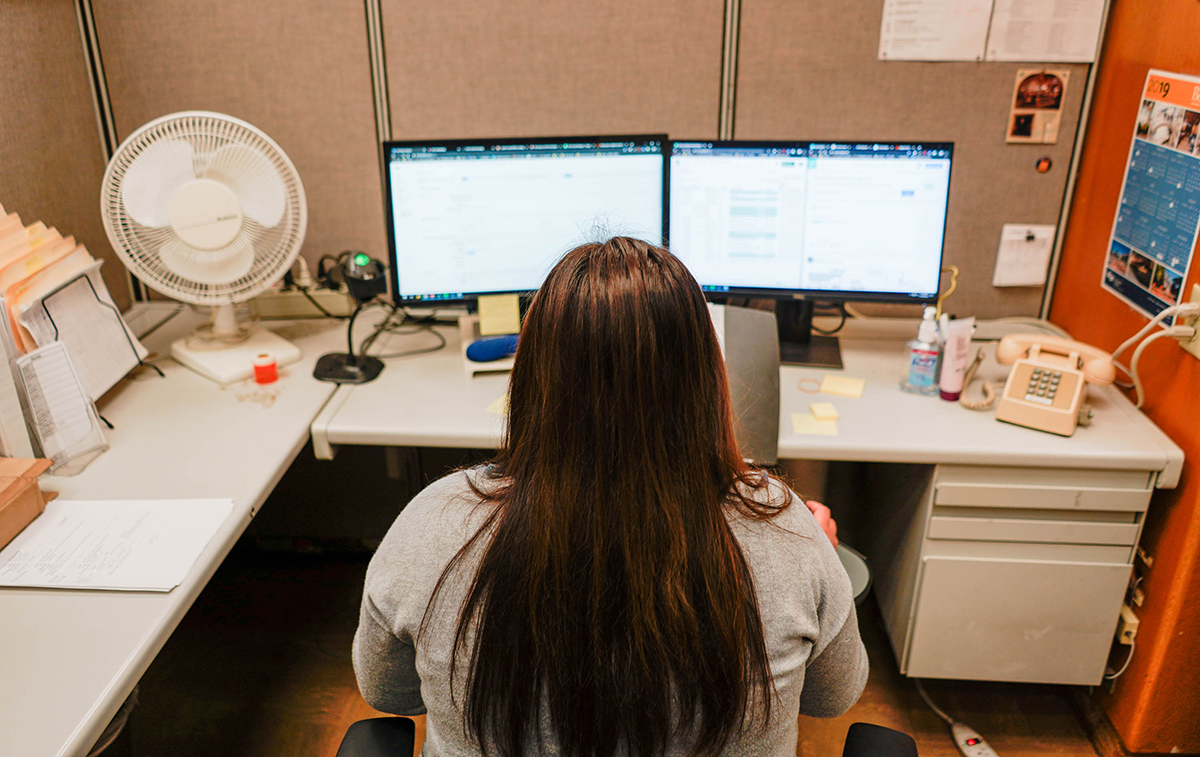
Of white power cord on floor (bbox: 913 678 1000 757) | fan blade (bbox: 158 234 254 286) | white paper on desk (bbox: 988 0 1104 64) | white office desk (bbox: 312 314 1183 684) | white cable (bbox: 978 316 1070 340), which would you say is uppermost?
white paper on desk (bbox: 988 0 1104 64)

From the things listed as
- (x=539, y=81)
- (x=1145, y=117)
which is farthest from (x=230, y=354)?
(x=1145, y=117)

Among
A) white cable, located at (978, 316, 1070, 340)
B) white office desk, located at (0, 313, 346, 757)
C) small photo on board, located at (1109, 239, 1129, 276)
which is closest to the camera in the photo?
white office desk, located at (0, 313, 346, 757)

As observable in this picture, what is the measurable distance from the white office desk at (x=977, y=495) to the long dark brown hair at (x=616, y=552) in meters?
0.71

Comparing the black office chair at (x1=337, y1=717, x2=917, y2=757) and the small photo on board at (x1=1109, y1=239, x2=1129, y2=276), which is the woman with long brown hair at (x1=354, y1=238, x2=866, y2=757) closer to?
the black office chair at (x1=337, y1=717, x2=917, y2=757)

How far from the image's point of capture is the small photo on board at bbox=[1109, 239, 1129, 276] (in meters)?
1.59

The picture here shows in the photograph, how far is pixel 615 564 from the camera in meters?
0.72

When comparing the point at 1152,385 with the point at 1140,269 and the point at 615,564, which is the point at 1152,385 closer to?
the point at 1140,269

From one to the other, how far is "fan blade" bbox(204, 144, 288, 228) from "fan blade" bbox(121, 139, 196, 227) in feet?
0.15

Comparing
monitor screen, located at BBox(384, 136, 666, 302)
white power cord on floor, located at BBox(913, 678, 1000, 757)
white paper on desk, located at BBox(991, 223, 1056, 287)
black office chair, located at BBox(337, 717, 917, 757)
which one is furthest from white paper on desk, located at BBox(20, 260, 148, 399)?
white paper on desk, located at BBox(991, 223, 1056, 287)

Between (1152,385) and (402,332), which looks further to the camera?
(402,332)

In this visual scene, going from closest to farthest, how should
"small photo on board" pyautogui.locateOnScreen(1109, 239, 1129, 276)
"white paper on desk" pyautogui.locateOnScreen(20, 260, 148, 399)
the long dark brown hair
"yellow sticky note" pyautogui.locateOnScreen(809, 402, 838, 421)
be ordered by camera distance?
the long dark brown hair
"white paper on desk" pyautogui.locateOnScreen(20, 260, 148, 399)
"yellow sticky note" pyautogui.locateOnScreen(809, 402, 838, 421)
"small photo on board" pyautogui.locateOnScreen(1109, 239, 1129, 276)

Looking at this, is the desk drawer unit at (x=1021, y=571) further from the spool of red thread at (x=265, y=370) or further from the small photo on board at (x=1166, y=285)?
the spool of red thread at (x=265, y=370)

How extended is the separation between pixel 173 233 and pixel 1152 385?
1.82m

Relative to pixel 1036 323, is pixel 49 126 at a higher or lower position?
higher
